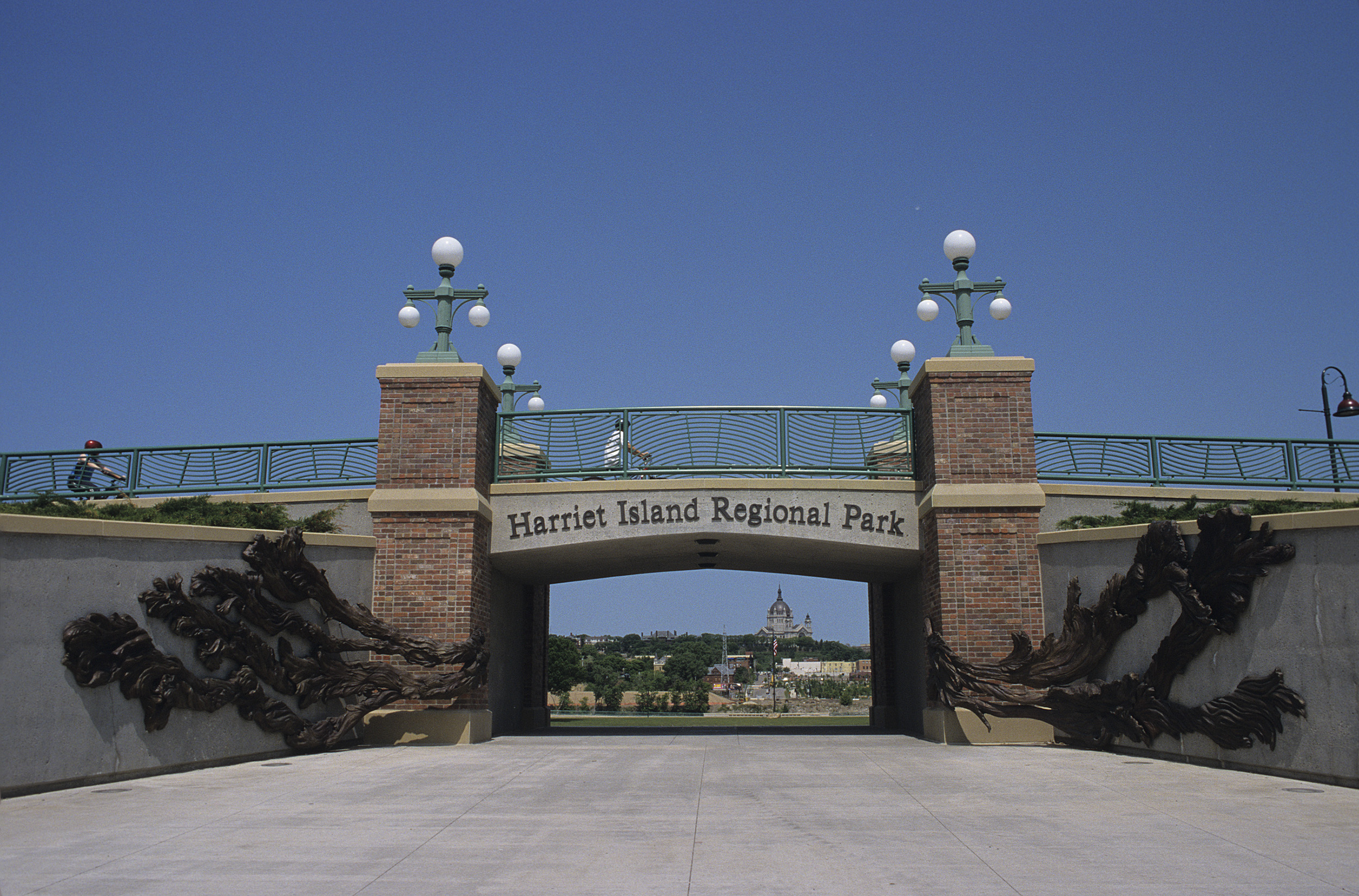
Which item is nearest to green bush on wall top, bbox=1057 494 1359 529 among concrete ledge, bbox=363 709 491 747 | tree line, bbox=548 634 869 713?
concrete ledge, bbox=363 709 491 747

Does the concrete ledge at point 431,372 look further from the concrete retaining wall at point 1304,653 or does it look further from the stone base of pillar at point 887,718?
the stone base of pillar at point 887,718

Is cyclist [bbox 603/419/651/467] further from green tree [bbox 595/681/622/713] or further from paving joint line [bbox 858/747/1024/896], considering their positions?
green tree [bbox 595/681/622/713]

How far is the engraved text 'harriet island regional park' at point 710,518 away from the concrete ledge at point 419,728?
290 centimetres

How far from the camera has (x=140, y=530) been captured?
37.2 ft

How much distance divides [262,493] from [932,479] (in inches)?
403

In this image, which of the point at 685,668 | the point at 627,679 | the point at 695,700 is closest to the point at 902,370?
the point at 695,700

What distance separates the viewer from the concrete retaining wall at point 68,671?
966 centimetres

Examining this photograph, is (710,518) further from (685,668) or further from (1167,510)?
(685,668)

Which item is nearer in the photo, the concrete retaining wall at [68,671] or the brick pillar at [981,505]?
the concrete retaining wall at [68,671]

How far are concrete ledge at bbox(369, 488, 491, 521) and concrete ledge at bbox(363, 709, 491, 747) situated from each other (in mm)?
2894

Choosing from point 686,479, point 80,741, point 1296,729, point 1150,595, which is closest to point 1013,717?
point 1150,595

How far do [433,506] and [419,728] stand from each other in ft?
10.4

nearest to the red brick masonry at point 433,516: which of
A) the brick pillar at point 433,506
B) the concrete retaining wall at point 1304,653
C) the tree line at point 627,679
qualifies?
the brick pillar at point 433,506

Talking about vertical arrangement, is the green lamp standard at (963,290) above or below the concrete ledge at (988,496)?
above
